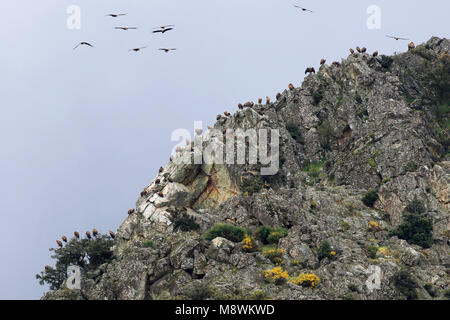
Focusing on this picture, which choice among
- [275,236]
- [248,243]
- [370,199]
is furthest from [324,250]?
[370,199]

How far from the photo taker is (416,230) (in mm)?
69375

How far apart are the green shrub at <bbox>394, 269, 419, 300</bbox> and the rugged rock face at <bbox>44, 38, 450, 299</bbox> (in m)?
0.17

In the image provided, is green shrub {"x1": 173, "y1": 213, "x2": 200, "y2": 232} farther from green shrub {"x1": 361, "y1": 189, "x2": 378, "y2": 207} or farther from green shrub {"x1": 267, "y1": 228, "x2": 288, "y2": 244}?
green shrub {"x1": 361, "y1": 189, "x2": 378, "y2": 207}

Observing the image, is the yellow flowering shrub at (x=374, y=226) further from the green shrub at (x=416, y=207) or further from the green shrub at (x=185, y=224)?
the green shrub at (x=185, y=224)

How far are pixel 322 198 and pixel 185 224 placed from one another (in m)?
20.3

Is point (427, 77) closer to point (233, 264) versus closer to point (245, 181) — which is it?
point (245, 181)

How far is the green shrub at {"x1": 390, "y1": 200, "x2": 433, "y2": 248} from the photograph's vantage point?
224ft

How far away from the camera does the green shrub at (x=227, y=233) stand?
67000 mm

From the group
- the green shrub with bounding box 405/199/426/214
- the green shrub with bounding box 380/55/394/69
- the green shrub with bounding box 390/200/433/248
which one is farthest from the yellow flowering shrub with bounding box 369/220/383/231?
the green shrub with bounding box 380/55/394/69

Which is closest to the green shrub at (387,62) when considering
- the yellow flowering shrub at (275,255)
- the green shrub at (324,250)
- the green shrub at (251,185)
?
the green shrub at (251,185)

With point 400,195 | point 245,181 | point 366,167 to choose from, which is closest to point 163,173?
point 245,181

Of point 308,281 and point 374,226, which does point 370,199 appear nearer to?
point 374,226

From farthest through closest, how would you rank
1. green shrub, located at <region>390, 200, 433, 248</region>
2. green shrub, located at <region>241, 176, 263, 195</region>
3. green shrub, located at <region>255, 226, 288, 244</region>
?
green shrub, located at <region>241, 176, 263, 195</region> < green shrub, located at <region>390, 200, 433, 248</region> < green shrub, located at <region>255, 226, 288, 244</region>
